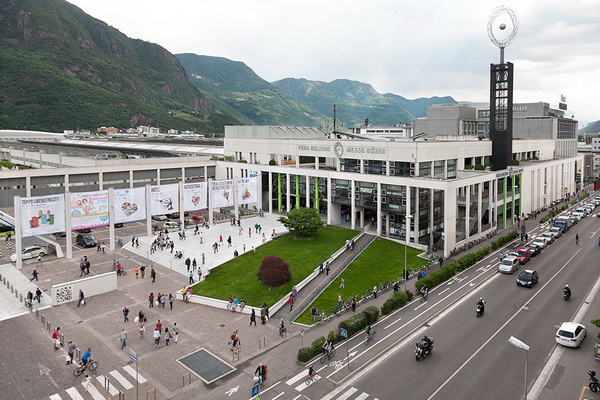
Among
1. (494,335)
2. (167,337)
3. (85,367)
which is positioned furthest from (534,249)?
(85,367)

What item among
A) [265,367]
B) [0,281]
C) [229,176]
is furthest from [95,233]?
[265,367]

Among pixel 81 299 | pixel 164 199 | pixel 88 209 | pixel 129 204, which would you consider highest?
pixel 164 199

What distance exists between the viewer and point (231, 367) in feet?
88.8

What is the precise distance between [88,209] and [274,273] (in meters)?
25.3

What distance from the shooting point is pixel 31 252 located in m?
49.7

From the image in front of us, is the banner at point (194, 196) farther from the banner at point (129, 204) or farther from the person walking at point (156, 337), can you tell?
the person walking at point (156, 337)

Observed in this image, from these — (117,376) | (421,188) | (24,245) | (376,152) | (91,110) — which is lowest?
(117,376)

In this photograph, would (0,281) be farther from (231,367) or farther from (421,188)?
(421,188)

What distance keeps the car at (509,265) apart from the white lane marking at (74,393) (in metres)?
39.1

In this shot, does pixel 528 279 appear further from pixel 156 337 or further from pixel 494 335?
pixel 156 337

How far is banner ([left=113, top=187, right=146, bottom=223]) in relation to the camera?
52.3m

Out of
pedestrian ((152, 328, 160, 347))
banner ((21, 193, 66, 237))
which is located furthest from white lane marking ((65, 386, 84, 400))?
banner ((21, 193, 66, 237))

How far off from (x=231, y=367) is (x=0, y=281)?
3050 centimetres

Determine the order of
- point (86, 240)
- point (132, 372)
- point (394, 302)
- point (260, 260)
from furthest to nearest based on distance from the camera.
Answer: point (86, 240), point (260, 260), point (394, 302), point (132, 372)
